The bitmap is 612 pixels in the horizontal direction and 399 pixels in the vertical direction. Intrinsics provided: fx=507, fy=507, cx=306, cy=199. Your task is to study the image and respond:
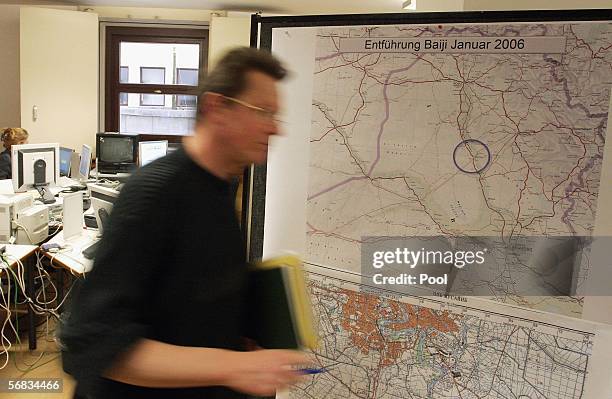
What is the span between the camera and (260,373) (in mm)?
981

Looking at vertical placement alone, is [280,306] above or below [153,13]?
below

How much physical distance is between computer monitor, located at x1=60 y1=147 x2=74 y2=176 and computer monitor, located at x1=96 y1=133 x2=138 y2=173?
0.32 meters

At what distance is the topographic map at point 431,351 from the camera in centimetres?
160

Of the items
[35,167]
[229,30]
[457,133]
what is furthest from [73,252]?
[229,30]

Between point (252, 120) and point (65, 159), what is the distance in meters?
5.34

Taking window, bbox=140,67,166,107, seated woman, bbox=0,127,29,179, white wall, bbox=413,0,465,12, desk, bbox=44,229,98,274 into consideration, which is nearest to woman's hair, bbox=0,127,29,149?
seated woman, bbox=0,127,29,179

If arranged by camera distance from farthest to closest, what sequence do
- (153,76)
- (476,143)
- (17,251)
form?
(153,76) → (17,251) → (476,143)

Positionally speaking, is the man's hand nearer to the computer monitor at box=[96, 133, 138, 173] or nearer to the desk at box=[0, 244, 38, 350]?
the desk at box=[0, 244, 38, 350]

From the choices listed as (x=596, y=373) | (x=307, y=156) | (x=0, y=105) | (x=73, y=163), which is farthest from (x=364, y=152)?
(x=0, y=105)

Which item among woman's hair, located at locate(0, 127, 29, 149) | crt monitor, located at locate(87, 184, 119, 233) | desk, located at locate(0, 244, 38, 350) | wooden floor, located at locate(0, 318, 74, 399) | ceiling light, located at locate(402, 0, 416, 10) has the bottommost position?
wooden floor, located at locate(0, 318, 74, 399)

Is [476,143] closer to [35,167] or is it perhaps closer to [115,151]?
[35,167]

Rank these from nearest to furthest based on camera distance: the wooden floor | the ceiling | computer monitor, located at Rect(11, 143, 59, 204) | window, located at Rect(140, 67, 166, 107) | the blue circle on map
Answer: the blue circle on map
the wooden floor
computer monitor, located at Rect(11, 143, 59, 204)
the ceiling
window, located at Rect(140, 67, 166, 107)

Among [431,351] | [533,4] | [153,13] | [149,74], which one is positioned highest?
[153,13]

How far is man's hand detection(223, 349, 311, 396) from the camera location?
0.98 metres
